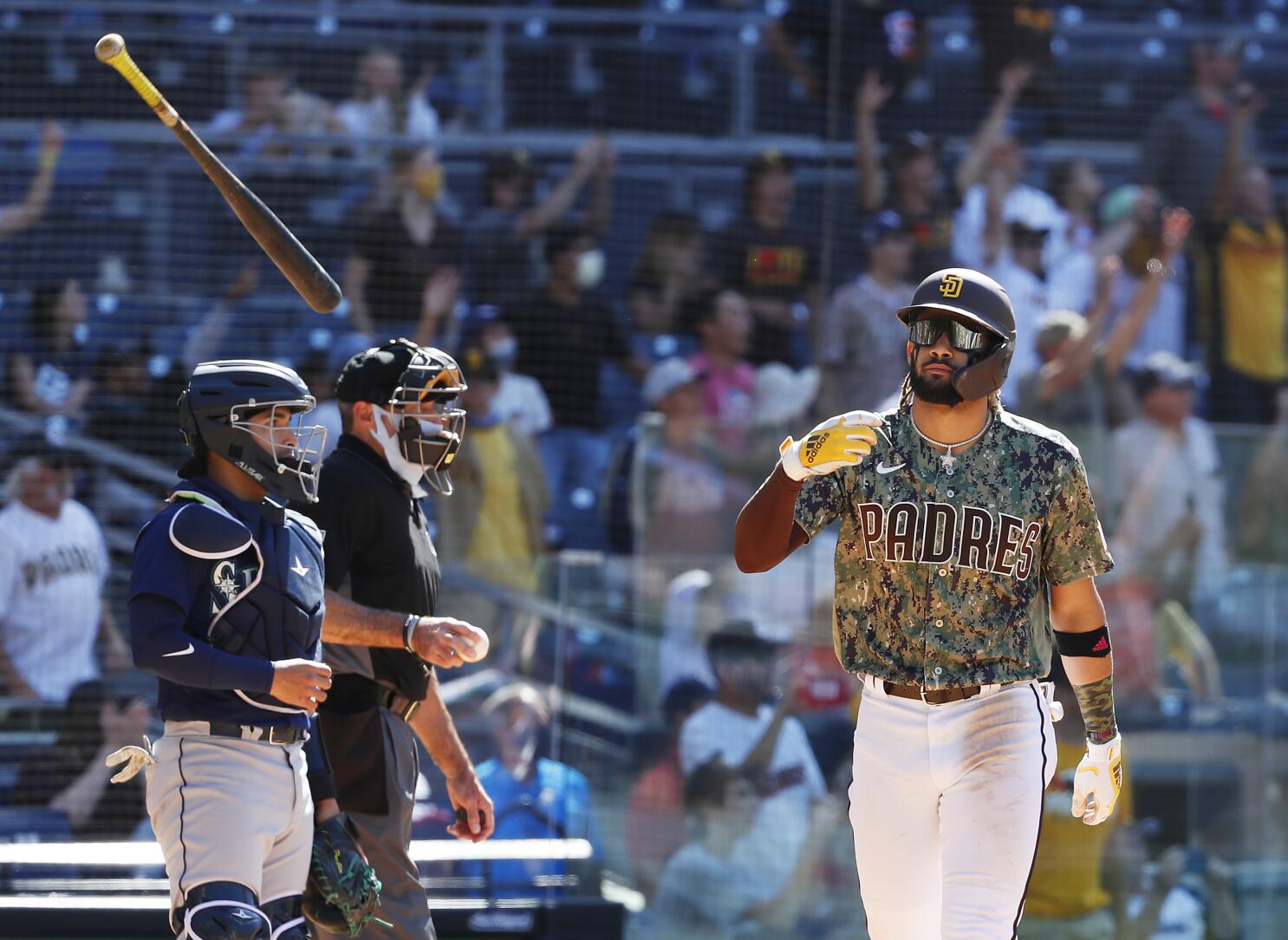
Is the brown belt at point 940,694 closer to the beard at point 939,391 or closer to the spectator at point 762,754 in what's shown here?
the beard at point 939,391

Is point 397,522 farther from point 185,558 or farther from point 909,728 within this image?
point 909,728

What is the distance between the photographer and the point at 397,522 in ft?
14.4

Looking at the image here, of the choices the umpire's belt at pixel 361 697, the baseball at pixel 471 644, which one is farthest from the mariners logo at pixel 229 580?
the umpire's belt at pixel 361 697

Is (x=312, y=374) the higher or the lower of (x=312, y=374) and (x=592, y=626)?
the higher

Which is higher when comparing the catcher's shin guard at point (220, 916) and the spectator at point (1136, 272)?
the spectator at point (1136, 272)

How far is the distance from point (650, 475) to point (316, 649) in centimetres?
316

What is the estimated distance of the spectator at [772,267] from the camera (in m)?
8.74

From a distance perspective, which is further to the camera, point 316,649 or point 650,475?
point 650,475

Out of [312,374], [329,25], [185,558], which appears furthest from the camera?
[329,25]

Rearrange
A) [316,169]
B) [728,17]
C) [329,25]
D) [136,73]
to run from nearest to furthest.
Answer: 1. [136,73]
2. [316,169]
3. [329,25]
4. [728,17]

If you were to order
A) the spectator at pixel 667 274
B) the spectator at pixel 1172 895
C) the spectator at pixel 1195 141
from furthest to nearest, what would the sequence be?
1. the spectator at pixel 1195 141
2. the spectator at pixel 667 274
3. the spectator at pixel 1172 895

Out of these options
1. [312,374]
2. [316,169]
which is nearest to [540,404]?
[312,374]

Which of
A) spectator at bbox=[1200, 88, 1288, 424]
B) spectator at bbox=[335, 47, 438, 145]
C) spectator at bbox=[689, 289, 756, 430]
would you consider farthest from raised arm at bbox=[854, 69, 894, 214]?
spectator at bbox=[335, 47, 438, 145]

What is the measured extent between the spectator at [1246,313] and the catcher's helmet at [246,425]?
20.7ft
